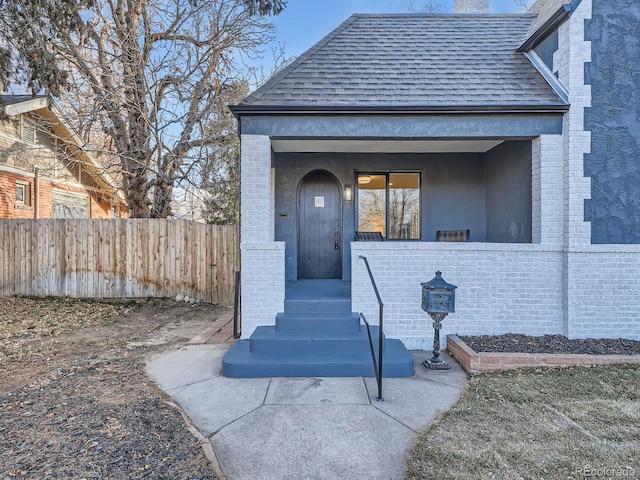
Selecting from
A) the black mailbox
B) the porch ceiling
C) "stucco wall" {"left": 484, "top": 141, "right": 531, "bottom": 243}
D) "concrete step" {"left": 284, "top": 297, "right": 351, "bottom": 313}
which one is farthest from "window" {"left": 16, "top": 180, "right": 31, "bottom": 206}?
"stucco wall" {"left": 484, "top": 141, "right": 531, "bottom": 243}

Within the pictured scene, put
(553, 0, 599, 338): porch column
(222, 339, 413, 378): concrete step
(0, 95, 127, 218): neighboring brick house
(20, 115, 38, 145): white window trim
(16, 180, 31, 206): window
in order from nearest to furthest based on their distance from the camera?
(222, 339, 413, 378): concrete step → (553, 0, 599, 338): porch column → (0, 95, 127, 218): neighboring brick house → (20, 115, 38, 145): white window trim → (16, 180, 31, 206): window

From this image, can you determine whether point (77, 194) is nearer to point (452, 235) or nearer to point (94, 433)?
point (94, 433)

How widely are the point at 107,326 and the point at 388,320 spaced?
4972mm

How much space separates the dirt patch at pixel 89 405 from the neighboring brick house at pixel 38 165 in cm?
435

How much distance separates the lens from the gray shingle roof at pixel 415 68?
4.94 metres

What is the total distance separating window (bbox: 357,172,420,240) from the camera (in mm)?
6891

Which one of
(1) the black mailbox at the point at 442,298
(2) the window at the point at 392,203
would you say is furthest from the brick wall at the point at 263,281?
(2) the window at the point at 392,203

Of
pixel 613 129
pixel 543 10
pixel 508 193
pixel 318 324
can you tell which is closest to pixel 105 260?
pixel 318 324

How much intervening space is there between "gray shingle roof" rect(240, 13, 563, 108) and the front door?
1.98m

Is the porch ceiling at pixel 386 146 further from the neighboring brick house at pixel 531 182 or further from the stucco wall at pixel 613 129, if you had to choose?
the stucco wall at pixel 613 129

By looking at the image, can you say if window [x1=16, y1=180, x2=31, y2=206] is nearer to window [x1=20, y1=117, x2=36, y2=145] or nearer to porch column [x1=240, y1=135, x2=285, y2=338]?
window [x1=20, y1=117, x2=36, y2=145]

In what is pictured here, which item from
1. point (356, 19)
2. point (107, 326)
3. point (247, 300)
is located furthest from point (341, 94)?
point (107, 326)

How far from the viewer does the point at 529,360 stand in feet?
13.1

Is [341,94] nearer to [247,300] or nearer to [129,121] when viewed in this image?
[247,300]
